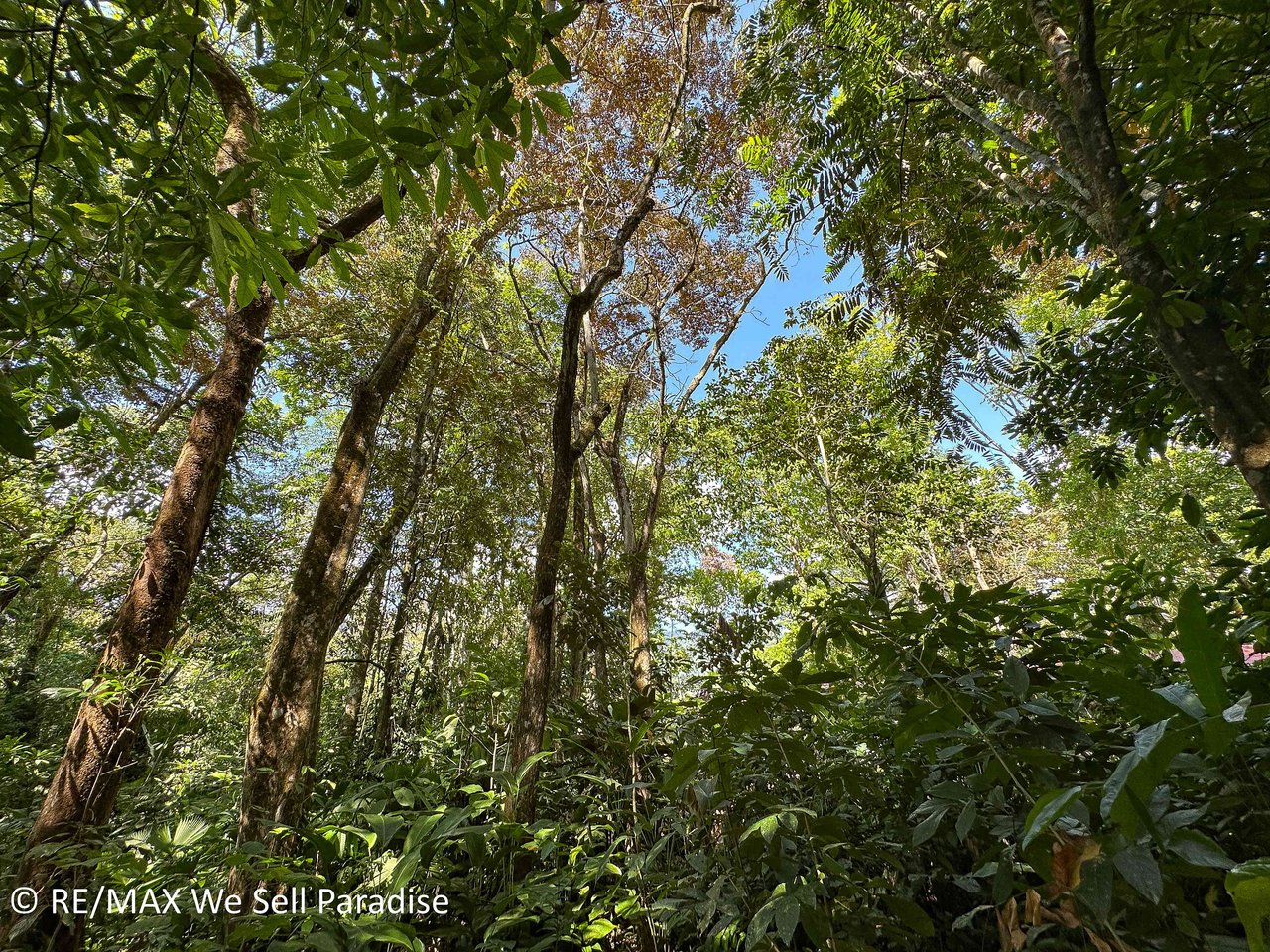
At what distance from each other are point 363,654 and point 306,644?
228cm

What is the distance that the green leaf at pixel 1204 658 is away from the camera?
55 cm

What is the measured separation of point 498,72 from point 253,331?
9.31 feet

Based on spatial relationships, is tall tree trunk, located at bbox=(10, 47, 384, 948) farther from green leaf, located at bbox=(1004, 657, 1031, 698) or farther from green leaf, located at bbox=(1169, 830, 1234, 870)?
green leaf, located at bbox=(1169, 830, 1234, 870)

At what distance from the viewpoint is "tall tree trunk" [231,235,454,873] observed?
2299 millimetres

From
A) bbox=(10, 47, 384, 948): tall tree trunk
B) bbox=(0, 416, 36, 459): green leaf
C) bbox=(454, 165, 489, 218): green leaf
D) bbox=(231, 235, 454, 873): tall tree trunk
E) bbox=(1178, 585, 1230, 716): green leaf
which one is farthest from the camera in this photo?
bbox=(231, 235, 454, 873): tall tree trunk

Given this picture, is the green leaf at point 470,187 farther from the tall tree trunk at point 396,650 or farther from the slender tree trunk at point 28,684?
the slender tree trunk at point 28,684

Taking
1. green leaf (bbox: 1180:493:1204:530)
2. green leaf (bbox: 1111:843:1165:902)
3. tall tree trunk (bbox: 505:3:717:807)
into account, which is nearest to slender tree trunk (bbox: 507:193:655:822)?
tall tree trunk (bbox: 505:3:717:807)

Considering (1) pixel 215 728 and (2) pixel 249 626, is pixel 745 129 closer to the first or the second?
(2) pixel 249 626

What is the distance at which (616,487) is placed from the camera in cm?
568

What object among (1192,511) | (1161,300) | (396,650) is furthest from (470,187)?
(396,650)

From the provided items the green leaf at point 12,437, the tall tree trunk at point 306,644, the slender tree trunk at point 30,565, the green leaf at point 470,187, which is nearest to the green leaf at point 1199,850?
the green leaf at point 470,187

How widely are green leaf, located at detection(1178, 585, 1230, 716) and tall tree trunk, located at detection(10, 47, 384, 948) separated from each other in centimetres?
213

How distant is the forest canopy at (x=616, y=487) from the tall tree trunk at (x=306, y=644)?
0.02 meters

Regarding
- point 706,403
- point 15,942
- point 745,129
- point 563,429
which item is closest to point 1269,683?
point 563,429
